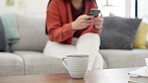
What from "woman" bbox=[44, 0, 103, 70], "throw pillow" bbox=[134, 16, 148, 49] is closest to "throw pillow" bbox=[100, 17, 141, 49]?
"throw pillow" bbox=[134, 16, 148, 49]

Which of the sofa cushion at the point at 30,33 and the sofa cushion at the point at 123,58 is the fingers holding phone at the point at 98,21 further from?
the sofa cushion at the point at 30,33

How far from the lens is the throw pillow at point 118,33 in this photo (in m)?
2.48

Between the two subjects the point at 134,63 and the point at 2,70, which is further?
the point at 134,63

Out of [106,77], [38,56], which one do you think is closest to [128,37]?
[38,56]

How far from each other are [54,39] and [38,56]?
168mm

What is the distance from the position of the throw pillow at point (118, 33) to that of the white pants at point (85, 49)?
641 mm

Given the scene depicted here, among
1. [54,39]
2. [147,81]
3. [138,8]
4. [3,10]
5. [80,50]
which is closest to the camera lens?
[147,81]

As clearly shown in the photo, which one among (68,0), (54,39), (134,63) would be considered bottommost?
(134,63)

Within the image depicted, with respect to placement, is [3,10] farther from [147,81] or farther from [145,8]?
[147,81]

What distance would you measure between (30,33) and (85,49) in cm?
95

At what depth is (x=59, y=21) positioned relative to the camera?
196cm

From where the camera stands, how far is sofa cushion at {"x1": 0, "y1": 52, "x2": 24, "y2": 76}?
179cm

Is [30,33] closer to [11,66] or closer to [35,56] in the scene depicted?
[35,56]

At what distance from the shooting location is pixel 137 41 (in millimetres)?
2590
